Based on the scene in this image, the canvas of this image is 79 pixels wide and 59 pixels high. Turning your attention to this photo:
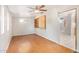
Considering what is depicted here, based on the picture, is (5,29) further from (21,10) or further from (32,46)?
(32,46)

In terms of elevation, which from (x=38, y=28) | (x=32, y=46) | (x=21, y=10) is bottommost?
(x=32, y=46)

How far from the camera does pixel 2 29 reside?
1.63 meters

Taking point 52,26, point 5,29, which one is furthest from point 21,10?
point 52,26

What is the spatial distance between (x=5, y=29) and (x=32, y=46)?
55 cm

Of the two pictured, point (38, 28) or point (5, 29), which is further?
point (38, 28)

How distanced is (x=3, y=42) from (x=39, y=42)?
619 millimetres

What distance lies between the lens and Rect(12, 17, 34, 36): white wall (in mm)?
1717

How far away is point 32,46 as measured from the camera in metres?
1.74

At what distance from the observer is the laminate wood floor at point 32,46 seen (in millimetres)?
1674
